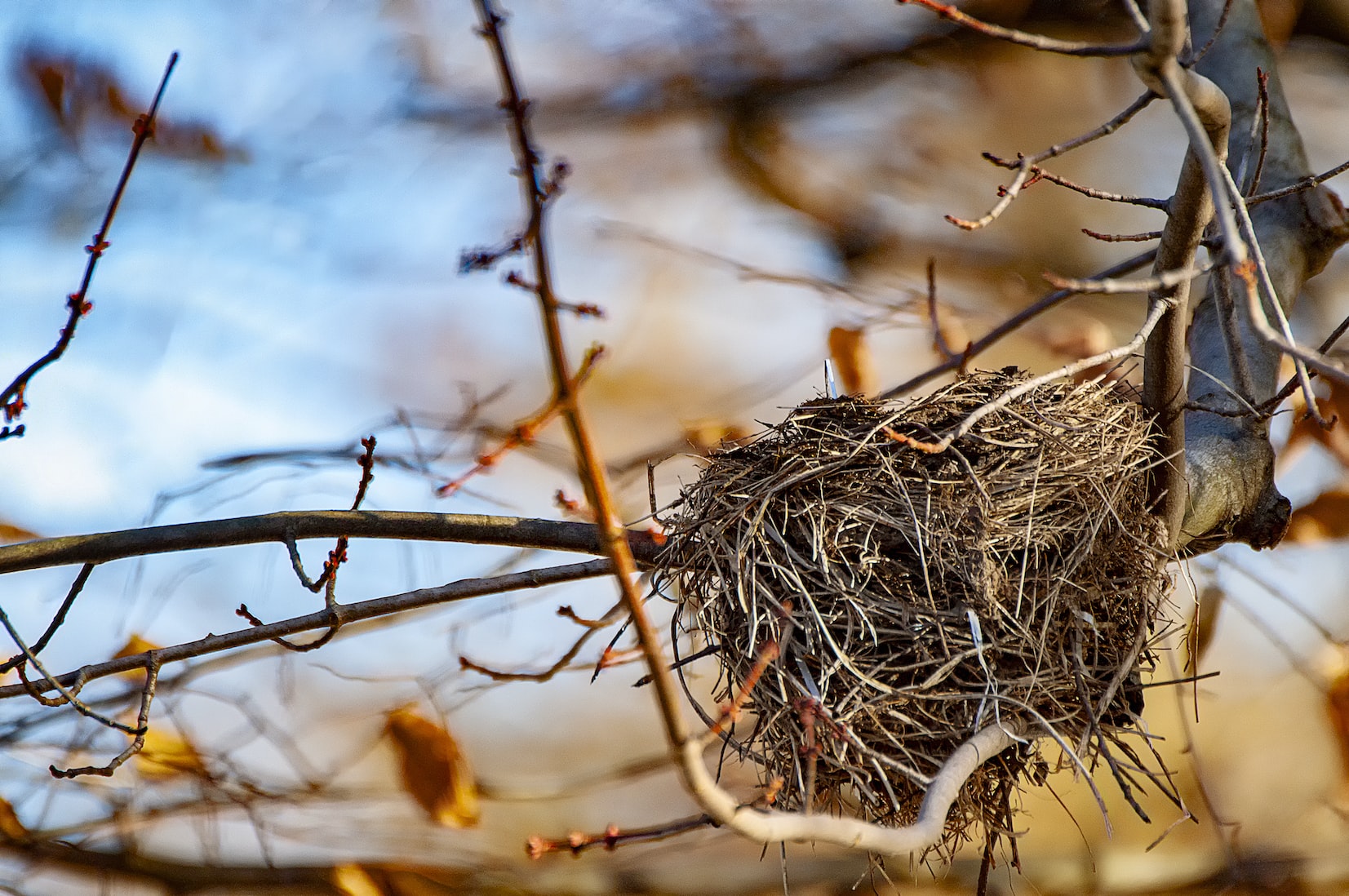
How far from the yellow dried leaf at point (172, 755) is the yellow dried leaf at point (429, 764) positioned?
819 millimetres

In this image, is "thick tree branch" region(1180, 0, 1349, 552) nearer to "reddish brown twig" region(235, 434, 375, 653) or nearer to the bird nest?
the bird nest

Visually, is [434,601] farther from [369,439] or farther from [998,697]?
[998,697]

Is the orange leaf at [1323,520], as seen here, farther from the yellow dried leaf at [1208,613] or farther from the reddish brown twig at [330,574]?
the reddish brown twig at [330,574]

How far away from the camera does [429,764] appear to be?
4.53 meters

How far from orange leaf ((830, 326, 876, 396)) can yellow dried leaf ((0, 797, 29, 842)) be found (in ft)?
13.4

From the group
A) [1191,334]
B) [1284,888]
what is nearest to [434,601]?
[1191,334]

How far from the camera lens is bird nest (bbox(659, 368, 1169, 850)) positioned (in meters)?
1.90

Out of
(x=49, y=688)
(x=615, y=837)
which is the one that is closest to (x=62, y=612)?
(x=49, y=688)

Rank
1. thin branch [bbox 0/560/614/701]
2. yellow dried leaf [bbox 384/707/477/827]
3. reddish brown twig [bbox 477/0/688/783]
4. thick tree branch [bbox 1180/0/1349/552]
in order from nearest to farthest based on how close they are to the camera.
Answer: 1. reddish brown twig [bbox 477/0/688/783]
2. thin branch [bbox 0/560/614/701]
3. thick tree branch [bbox 1180/0/1349/552]
4. yellow dried leaf [bbox 384/707/477/827]

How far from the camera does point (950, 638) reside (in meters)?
→ 1.92

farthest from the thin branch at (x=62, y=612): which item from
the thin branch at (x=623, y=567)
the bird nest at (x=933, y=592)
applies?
the thin branch at (x=623, y=567)

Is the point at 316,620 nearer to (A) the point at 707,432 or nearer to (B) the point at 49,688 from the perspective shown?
(B) the point at 49,688

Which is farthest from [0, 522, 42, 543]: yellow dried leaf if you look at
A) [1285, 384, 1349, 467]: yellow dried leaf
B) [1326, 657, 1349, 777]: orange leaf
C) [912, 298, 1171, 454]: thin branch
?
[1326, 657, 1349, 777]: orange leaf

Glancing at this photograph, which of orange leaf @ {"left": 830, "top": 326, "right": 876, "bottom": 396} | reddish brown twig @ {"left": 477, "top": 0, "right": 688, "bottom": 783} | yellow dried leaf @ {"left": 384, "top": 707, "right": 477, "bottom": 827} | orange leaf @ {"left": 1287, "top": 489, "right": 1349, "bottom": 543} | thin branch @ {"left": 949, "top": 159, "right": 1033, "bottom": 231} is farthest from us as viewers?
yellow dried leaf @ {"left": 384, "top": 707, "right": 477, "bottom": 827}
